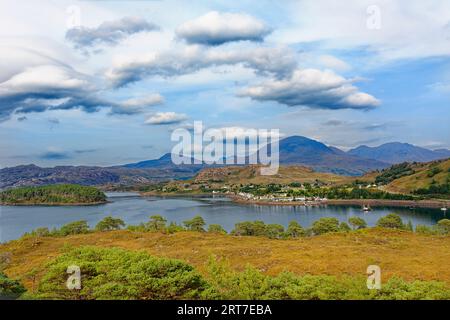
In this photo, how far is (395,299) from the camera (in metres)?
14.9

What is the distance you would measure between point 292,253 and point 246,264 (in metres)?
19.6

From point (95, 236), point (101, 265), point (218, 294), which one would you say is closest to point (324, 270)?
point (218, 294)

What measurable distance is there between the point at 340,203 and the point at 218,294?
178m

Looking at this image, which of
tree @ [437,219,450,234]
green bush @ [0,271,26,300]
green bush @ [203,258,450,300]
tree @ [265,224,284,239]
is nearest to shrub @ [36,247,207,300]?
green bush @ [203,258,450,300]

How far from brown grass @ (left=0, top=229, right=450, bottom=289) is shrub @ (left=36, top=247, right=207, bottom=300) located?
626cm

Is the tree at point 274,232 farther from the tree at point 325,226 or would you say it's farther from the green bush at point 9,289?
the green bush at point 9,289

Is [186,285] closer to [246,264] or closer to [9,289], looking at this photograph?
[246,264]

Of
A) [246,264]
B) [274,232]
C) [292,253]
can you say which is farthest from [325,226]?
[246,264]

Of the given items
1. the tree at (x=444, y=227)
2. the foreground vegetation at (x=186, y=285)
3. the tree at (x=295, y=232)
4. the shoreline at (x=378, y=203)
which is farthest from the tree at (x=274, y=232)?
the shoreline at (x=378, y=203)

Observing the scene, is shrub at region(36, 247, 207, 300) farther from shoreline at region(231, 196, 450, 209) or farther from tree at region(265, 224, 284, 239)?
shoreline at region(231, 196, 450, 209)

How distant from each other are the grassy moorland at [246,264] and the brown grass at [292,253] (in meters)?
0.08

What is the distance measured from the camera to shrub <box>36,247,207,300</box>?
1698 centimetres

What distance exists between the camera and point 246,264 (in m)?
20.7
